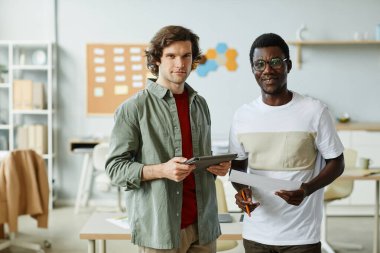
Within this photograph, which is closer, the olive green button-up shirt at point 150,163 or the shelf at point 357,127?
the olive green button-up shirt at point 150,163

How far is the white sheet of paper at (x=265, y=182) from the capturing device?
1.94 meters

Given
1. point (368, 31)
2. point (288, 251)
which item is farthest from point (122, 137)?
point (368, 31)

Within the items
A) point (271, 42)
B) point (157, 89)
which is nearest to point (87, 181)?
point (157, 89)

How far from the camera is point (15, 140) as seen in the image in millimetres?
6566

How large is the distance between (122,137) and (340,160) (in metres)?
0.81

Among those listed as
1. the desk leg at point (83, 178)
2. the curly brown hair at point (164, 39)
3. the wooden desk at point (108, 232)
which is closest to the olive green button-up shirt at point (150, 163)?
the curly brown hair at point (164, 39)

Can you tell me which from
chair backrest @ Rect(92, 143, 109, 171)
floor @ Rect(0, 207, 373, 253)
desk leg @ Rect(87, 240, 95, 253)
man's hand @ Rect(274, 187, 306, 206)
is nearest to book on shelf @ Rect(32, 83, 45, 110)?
chair backrest @ Rect(92, 143, 109, 171)

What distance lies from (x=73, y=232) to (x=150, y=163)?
3625 mm

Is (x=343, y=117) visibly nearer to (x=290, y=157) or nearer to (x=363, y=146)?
(x=363, y=146)

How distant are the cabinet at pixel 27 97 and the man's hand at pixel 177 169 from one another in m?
4.81

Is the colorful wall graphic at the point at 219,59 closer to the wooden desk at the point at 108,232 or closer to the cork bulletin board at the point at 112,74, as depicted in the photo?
the cork bulletin board at the point at 112,74

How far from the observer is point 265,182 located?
6.42 ft

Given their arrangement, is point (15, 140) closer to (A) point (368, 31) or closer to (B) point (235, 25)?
(B) point (235, 25)

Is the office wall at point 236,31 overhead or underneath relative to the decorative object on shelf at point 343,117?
overhead
